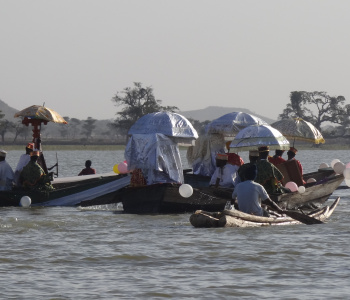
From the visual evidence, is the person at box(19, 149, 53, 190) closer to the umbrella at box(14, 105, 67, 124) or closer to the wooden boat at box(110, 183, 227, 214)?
the umbrella at box(14, 105, 67, 124)

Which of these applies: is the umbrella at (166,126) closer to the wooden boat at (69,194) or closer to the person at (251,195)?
the wooden boat at (69,194)

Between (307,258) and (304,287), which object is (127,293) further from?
(307,258)

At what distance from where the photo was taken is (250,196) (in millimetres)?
14820

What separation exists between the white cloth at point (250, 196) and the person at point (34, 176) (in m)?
6.29

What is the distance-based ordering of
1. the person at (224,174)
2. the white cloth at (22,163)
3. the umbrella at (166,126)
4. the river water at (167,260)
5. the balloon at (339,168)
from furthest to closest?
the balloon at (339,168)
the white cloth at (22,163)
the umbrella at (166,126)
the person at (224,174)
the river water at (167,260)

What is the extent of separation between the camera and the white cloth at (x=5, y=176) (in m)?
20.3

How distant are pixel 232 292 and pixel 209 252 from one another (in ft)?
9.38

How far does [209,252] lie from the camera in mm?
13352

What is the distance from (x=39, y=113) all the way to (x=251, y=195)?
7570mm

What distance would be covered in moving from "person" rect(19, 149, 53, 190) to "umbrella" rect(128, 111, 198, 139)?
7.44 ft

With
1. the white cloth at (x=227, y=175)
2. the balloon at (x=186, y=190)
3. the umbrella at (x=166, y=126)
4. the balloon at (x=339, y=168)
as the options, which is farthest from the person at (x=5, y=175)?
the balloon at (x=339, y=168)

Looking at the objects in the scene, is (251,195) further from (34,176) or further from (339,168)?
(339,168)

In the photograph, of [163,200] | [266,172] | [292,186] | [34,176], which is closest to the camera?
[266,172]

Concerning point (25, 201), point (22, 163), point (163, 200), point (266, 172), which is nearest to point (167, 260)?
point (266, 172)
